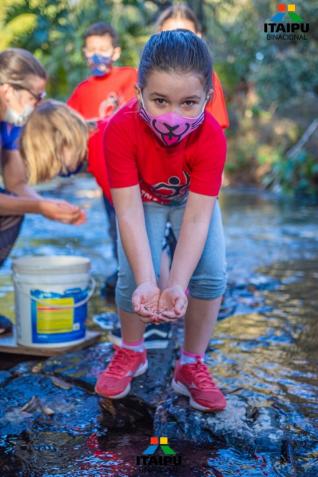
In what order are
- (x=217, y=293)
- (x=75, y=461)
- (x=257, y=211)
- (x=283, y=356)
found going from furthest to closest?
(x=257, y=211)
(x=283, y=356)
(x=217, y=293)
(x=75, y=461)

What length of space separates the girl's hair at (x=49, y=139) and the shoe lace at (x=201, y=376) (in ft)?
3.60

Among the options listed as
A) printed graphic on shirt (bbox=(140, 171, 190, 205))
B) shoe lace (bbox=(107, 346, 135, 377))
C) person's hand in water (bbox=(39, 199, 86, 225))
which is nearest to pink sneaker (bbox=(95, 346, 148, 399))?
shoe lace (bbox=(107, 346, 135, 377))

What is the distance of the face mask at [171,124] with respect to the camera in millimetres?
2074

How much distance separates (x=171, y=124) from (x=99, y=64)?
240 centimetres

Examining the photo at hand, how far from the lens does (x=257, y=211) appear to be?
891cm

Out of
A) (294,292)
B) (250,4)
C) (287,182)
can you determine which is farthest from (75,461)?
(250,4)

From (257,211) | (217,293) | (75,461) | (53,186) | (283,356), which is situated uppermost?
(217,293)

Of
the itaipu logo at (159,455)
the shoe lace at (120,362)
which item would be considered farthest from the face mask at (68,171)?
the itaipu logo at (159,455)

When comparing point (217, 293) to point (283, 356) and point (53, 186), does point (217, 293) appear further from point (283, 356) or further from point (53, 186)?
point (53, 186)

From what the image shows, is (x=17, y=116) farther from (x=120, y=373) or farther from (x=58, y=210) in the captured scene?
(x=120, y=373)

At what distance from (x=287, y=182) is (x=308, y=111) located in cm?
246

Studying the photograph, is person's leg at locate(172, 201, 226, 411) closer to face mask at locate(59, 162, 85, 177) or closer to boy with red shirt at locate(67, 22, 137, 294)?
face mask at locate(59, 162, 85, 177)

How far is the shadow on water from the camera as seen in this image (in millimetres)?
1894

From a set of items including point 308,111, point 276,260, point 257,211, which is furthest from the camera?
point 308,111
